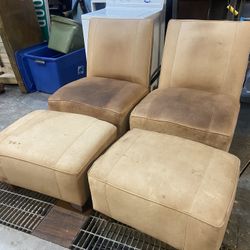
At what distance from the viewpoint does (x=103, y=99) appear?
1422 mm

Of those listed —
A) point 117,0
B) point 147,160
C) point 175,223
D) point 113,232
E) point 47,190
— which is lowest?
point 113,232

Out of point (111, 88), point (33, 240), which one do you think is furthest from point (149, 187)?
point (111, 88)

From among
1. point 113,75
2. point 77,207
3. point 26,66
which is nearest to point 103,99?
point 113,75

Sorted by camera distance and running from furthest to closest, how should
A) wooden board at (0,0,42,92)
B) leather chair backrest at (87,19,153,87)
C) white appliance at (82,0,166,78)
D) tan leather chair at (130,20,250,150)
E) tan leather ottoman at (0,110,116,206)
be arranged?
wooden board at (0,0,42,92), white appliance at (82,0,166,78), leather chair backrest at (87,19,153,87), tan leather chair at (130,20,250,150), tan leather ottoman at (0,110,116,206)

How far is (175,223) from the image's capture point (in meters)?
0.84

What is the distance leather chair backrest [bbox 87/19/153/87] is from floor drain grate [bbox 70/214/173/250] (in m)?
0.91

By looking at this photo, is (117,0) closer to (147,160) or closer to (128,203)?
(147,160)

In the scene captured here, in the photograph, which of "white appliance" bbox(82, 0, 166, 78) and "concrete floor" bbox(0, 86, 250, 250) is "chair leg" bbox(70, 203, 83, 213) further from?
"white appliance" bbox(82, 0, 166, 78)

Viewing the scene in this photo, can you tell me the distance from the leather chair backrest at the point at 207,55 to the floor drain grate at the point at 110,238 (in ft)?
2.88

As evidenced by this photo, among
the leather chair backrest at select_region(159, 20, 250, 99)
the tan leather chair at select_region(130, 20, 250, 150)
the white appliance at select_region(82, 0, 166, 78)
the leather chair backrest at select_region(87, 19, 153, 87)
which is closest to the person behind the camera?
the tan leather chair at select_region(130, 20, 250, 150)

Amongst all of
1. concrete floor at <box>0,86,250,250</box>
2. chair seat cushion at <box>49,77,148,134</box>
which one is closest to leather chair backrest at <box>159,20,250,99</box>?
chair seat cushion at <box>49,77,148,134</box>

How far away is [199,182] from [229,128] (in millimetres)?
397

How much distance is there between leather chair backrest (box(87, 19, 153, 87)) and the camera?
1.54m

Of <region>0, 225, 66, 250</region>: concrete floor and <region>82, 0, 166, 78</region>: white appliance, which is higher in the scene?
<region>82, 0, 166, 78</region>: white appliance
